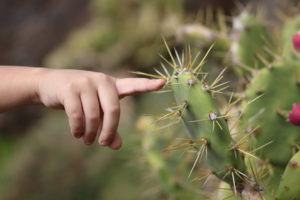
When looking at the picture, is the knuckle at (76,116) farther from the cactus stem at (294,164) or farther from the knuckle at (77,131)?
the cactus stem at (294,164)

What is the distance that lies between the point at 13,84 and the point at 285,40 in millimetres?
1020

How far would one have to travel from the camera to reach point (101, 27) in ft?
15.6

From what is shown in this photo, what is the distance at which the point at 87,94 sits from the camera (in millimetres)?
1067

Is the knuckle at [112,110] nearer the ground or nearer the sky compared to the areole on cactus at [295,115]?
nearer the sky

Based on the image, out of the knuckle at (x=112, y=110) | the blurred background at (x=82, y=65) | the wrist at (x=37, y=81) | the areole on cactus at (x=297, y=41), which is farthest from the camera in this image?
the blurred background at (x=82, y=65)

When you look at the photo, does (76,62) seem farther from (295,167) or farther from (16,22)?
(295,167)

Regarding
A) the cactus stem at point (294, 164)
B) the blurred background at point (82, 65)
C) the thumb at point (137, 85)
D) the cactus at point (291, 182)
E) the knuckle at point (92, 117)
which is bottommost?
the blurred background at point (82, 65)

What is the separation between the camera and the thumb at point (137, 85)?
1.05 m

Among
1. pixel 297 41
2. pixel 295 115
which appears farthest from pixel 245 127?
pixel 297 41

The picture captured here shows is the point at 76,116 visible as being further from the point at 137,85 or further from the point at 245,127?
the point at 245,127

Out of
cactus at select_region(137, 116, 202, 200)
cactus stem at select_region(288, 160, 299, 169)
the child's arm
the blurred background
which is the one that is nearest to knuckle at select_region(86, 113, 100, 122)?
the child's arm

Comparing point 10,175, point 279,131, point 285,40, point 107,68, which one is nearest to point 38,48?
point 107,68

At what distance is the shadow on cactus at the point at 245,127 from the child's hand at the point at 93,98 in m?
0.08

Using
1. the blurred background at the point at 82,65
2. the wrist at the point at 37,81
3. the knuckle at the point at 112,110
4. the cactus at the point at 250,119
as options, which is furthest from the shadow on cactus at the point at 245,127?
the blurred background at the point at 82,65
